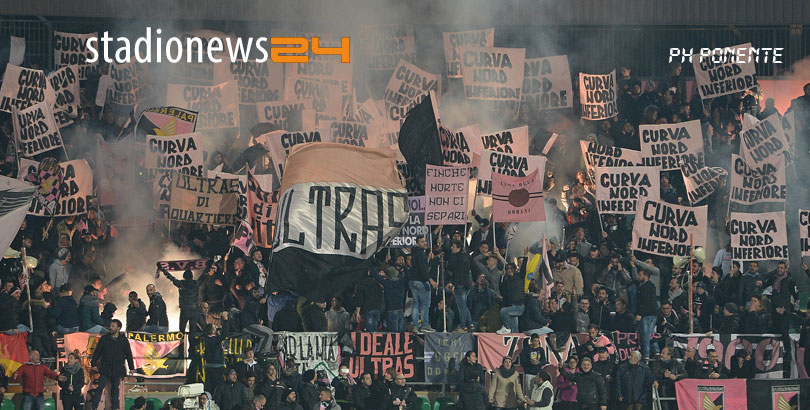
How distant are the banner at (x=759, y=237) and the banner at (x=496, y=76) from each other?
4.17 m

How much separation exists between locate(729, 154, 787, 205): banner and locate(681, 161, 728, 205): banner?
0.43 meters

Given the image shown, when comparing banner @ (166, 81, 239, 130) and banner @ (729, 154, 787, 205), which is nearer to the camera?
banner @ (729, 154, 787, 205)

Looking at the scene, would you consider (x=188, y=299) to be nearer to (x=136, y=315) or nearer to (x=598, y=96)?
(x=136, y=315)

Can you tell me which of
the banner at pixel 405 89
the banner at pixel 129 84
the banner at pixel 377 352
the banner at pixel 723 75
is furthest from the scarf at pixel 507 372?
the banner at pixel 129 84

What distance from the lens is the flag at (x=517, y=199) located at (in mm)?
20750

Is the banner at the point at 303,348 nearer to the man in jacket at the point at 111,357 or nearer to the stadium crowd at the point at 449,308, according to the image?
the stadium crowd at the point at 449,308

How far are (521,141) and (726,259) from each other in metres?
3.24

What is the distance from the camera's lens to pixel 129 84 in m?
23.4

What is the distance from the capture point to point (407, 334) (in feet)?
63.3

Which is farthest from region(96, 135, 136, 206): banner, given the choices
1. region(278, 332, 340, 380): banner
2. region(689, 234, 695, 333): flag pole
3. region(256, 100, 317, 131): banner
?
region(689, 234, 695, 333): flag pole

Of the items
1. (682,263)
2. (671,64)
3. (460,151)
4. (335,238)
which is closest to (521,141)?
(460,151)

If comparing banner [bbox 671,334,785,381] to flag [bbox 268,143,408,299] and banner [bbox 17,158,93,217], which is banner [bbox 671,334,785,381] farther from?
banner [bbox 17,158,93,217]

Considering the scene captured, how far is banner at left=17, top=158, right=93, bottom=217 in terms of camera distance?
21219 mm

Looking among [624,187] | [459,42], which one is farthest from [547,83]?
[624,187]
